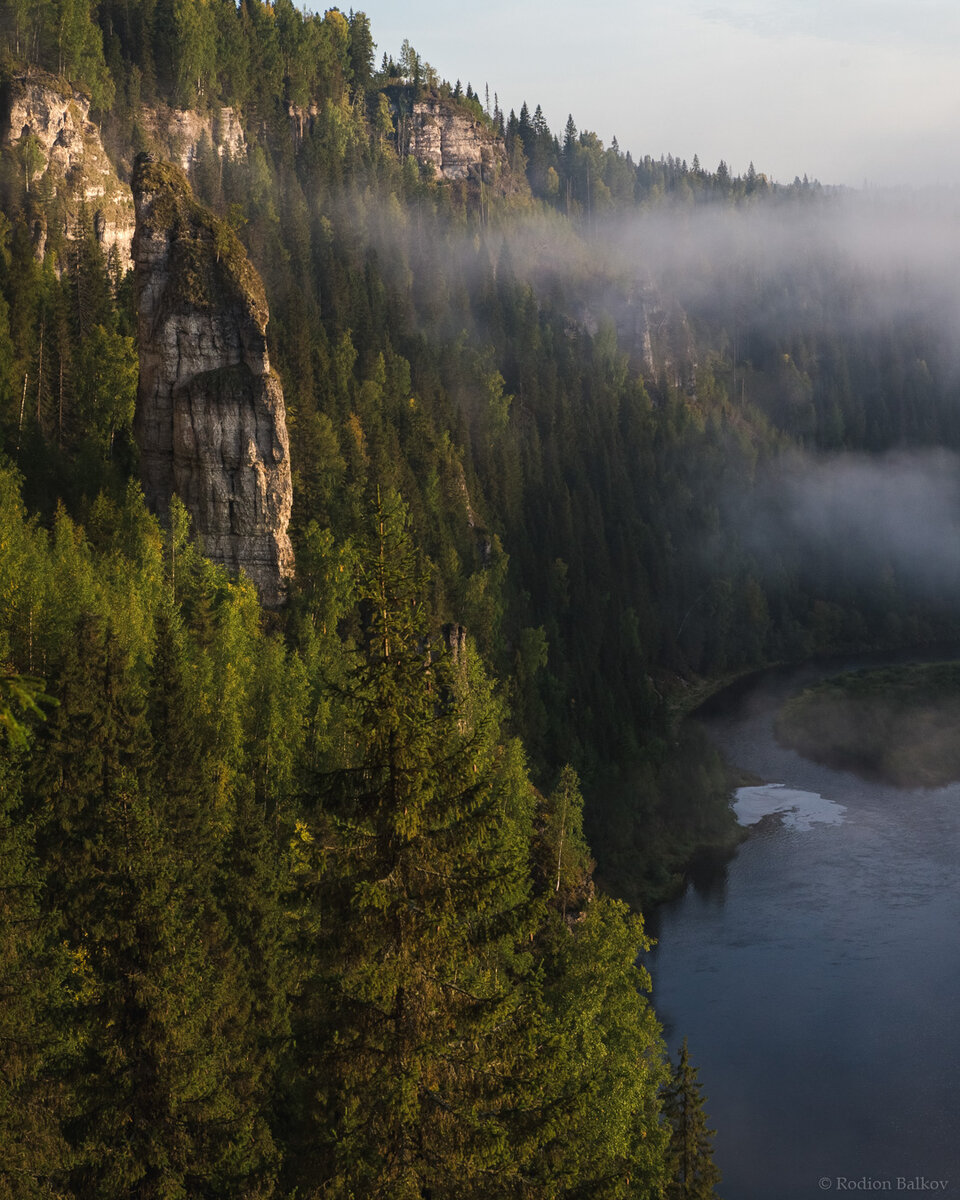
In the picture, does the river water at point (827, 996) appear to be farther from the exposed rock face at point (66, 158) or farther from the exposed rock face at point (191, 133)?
the exposed rock face at point (191, 133)

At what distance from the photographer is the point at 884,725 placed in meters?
138

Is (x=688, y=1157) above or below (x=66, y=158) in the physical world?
below

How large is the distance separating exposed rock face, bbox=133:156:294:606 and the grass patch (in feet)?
229

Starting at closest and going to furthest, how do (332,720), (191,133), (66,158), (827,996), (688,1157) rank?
(688,1157), (332,720), (827,996), (66,158), (191,133)

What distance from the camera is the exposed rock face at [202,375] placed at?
250 ft

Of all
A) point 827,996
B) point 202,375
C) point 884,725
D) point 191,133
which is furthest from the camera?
point 191,133

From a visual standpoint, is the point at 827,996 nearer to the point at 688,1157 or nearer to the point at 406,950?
the point at 688,1157

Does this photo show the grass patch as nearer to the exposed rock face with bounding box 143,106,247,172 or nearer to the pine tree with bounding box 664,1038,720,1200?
the pine tree with bounding box 664,1038,720,1200

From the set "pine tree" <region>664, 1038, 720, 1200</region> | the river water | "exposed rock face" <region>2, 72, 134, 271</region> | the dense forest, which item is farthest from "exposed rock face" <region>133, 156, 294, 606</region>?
"pine tree" <region>664, 1038, 720, 1200</region>

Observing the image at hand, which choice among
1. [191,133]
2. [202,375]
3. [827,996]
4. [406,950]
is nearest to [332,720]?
[202,375]

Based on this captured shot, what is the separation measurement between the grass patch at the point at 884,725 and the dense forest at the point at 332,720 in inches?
580

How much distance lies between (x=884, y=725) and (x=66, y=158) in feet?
326

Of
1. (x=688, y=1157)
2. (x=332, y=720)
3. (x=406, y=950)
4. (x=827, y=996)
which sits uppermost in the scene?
(x=406, y=950)

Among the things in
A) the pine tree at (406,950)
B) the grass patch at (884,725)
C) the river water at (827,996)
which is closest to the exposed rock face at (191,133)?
the grass patch at (884,725)
